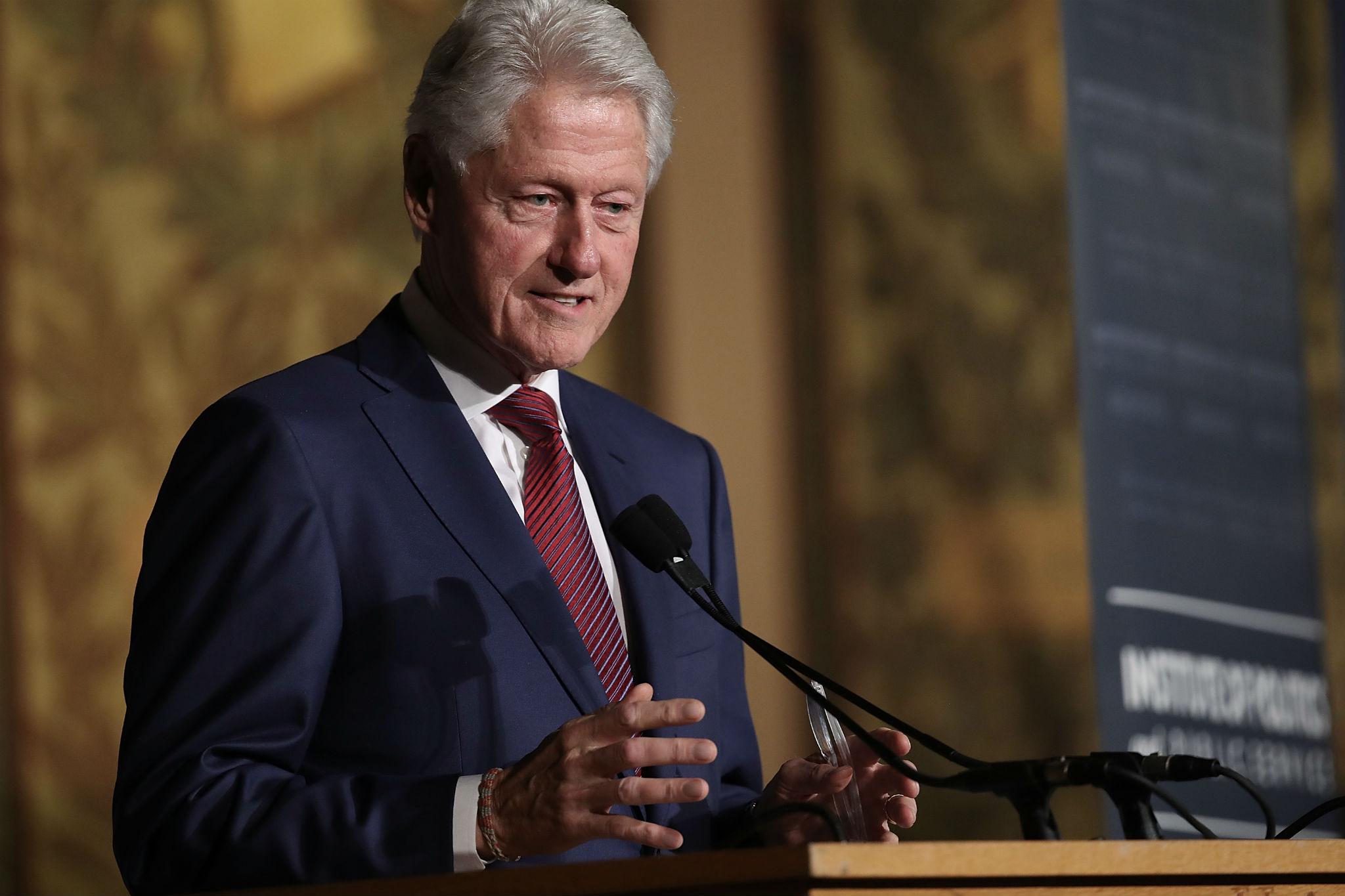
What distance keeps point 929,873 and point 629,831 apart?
273 mm

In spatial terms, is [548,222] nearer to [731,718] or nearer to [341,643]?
[341,643]

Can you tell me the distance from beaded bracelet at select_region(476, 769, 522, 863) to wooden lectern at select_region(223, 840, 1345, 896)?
0.17m

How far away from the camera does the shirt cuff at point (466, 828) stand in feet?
4.21

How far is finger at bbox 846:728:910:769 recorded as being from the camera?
139 cm

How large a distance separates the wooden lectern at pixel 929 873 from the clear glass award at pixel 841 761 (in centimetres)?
42

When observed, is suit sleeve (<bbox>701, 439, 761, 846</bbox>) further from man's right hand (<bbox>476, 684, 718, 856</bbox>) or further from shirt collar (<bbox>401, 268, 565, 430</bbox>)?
man's right hand (<bbox>476, 684, 718, 856</bbox>)

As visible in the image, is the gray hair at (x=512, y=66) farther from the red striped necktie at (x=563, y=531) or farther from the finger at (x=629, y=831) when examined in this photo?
the finger at (x=629, y=831)

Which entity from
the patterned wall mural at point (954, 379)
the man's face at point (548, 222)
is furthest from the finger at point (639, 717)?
the patterned wall mural at point (954, 379)

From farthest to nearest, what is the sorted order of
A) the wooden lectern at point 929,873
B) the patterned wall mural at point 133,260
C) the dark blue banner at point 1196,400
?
the dark blue banner at point 1196,400 < the patterned wall mural at point 133,260 < the wooden lectern at point 929,873

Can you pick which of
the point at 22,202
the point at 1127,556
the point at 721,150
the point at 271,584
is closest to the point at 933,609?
the point at 1127,556

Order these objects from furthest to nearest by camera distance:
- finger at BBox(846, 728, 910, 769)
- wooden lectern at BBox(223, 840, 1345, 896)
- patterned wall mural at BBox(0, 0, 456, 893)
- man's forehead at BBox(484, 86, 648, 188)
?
patterned wall mural at BBox(0, 0, 456, 893), man's forehead at BBox(484, 86, 648, 188), finger at BBox(846, 728, 910, 769), wooden lectern at BBox(223, 840, 1345, 896)

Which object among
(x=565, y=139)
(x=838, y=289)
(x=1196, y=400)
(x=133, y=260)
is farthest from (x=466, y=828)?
(x=838, y=289)

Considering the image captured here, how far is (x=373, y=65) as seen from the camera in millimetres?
3516

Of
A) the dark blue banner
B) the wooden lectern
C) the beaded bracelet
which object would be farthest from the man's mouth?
the dark blue banner
